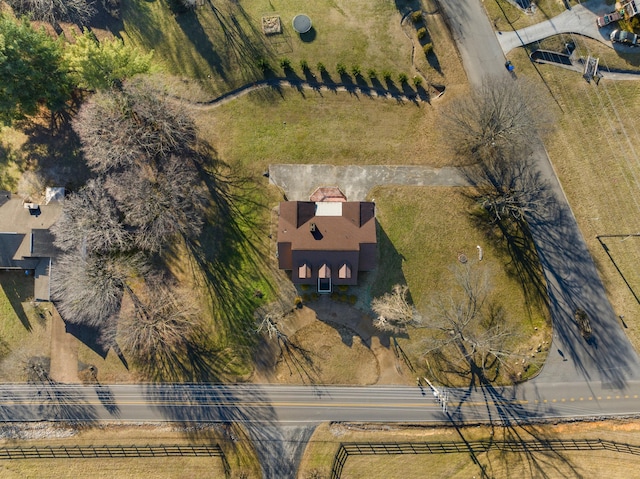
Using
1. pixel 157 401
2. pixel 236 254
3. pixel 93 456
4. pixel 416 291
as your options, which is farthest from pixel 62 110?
pixel 416 291

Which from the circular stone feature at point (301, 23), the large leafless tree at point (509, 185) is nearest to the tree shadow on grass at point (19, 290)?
the circular stone feature at point (301, 23)

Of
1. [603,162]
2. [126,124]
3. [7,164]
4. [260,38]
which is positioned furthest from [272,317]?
[603,162]

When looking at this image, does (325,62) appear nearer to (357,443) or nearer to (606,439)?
(357,443)

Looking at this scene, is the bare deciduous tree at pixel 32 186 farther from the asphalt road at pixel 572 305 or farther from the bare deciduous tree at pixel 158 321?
the asphalt road at pixel 572 305

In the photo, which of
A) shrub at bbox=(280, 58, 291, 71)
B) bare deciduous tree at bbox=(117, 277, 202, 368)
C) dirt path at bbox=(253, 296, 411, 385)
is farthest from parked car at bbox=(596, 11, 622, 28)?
bare deciduous tree at bbox=(117, 277, 202, 368)

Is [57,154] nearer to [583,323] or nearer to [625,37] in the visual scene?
[583,323]

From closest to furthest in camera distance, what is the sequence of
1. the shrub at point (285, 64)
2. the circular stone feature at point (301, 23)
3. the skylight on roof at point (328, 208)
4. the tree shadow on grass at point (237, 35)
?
the skylight on roof at point (328, 208) < the shrub at point (285, 64) < the circular stone feature at point (301, 23) < the tree shadow on grass at point (237, 35)
